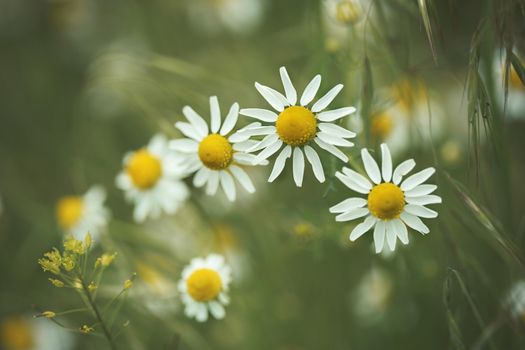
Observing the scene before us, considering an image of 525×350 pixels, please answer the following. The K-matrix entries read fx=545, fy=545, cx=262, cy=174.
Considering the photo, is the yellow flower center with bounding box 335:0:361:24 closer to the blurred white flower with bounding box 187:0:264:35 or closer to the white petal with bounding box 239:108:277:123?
the white petal with bounding box 239:108:277:123

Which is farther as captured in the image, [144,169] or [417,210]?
[144,169]

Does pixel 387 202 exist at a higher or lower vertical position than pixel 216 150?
lower

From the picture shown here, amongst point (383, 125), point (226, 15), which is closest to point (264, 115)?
point (383, 125)

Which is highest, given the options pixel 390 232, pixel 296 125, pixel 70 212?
pixel 70 212

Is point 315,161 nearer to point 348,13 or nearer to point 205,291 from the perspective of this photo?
point 205,291

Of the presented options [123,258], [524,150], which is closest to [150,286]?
[123,258]

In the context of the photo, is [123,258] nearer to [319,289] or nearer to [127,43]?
[319,289]
